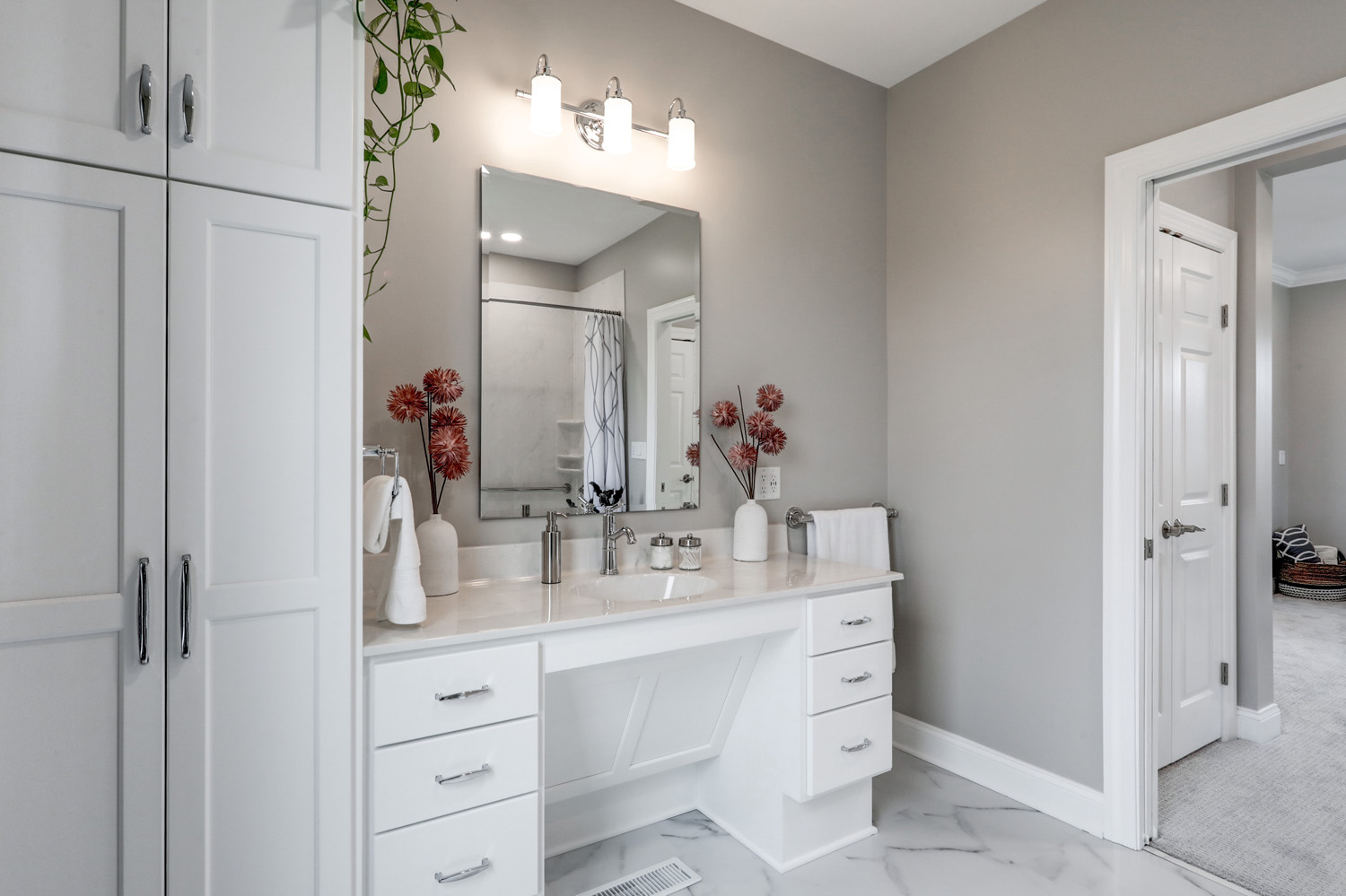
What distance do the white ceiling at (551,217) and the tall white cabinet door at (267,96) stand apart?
700 mm

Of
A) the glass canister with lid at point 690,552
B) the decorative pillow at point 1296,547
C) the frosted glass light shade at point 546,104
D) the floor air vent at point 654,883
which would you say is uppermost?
the frosted glass light shade at point 546,104

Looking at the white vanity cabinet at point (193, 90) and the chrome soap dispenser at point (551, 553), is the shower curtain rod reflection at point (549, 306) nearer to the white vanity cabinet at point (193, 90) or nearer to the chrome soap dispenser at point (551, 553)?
the chrome soap dispenser at point (551, 553)

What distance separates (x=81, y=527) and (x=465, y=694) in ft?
2.32

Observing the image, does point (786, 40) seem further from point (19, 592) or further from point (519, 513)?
point (19, 592)

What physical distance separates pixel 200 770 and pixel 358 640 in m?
0.30

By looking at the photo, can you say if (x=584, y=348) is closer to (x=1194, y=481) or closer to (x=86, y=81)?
(x=86, y=81)

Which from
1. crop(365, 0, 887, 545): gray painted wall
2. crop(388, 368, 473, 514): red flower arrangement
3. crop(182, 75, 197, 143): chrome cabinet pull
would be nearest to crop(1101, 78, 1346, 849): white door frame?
crop(365, 0, 887, 545): gray painted wall

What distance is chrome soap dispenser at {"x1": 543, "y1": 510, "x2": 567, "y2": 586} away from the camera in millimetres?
1959

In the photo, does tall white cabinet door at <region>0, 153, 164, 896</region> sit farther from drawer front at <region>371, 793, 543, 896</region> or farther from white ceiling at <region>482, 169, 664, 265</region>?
white ceiling at <region>482, 169, 664, 265</region>

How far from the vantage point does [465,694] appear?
1442mm

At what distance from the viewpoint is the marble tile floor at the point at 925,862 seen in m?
1.92

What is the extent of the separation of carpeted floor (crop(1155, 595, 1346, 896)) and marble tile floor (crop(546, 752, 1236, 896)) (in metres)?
0.19

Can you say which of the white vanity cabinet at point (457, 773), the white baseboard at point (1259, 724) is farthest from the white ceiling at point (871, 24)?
the white baseboard at point (1259, 724)

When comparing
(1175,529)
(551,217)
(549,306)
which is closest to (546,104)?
(551,217)
